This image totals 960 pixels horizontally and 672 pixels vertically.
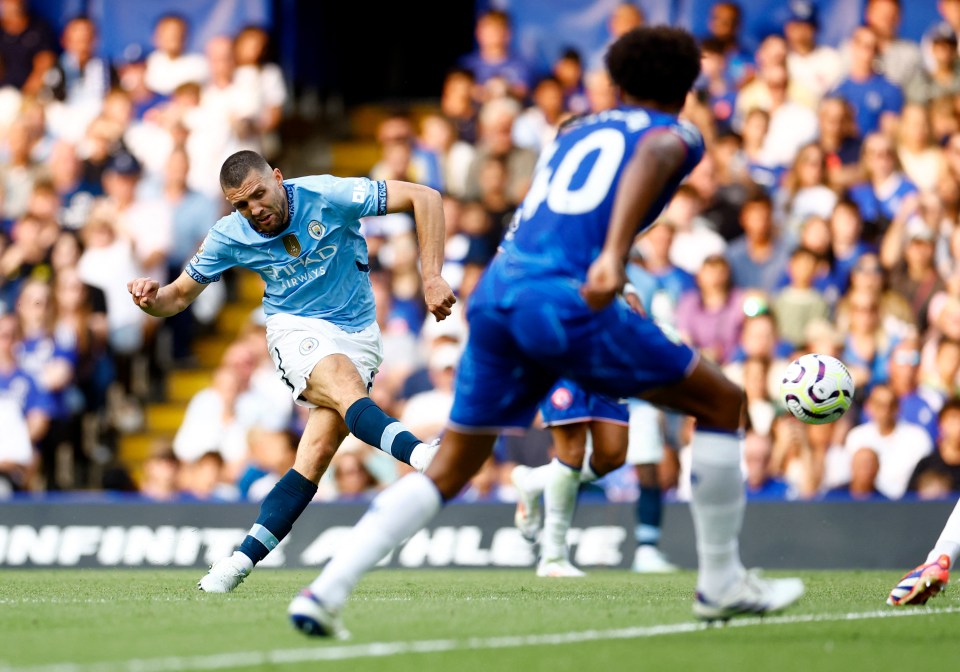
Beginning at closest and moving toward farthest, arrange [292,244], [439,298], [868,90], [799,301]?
[439,298]
[292,244]
[799,301]
[868,90]

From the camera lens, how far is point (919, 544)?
35.2 feet

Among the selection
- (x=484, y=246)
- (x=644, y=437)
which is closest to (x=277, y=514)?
(x=644, y=437)

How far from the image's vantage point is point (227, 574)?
7.70 meters

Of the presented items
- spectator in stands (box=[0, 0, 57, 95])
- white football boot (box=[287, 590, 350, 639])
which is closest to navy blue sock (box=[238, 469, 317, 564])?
white football boot (box=[287, 590, 350, 639])

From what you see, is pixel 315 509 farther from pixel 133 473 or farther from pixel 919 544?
pixel 919 544

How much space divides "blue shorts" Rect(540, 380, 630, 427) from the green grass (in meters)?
1.19

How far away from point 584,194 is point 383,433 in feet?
8.69

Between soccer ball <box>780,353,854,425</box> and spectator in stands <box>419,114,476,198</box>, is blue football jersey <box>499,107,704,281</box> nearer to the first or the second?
soccer ball <box>780,353,854,425</box>

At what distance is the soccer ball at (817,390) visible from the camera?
780 centimetres

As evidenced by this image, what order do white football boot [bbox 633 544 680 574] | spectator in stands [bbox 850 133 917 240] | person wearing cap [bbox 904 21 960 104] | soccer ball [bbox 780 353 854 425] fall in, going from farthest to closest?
1. person wearing cap [bbox 904 21 960 104]
2. spectator in stands [bbox 850 133 917 240]
3. white football boot [bbox 633 544 680 574]
4. soccer ball [bbox 780 353 854 425]

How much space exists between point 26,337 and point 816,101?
767 cm

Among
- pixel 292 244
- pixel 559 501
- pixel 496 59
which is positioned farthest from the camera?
pixel 496 59

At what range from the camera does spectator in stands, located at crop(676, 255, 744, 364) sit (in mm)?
12914

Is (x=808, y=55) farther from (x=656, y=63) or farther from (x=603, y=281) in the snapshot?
(x=603, y=281)
